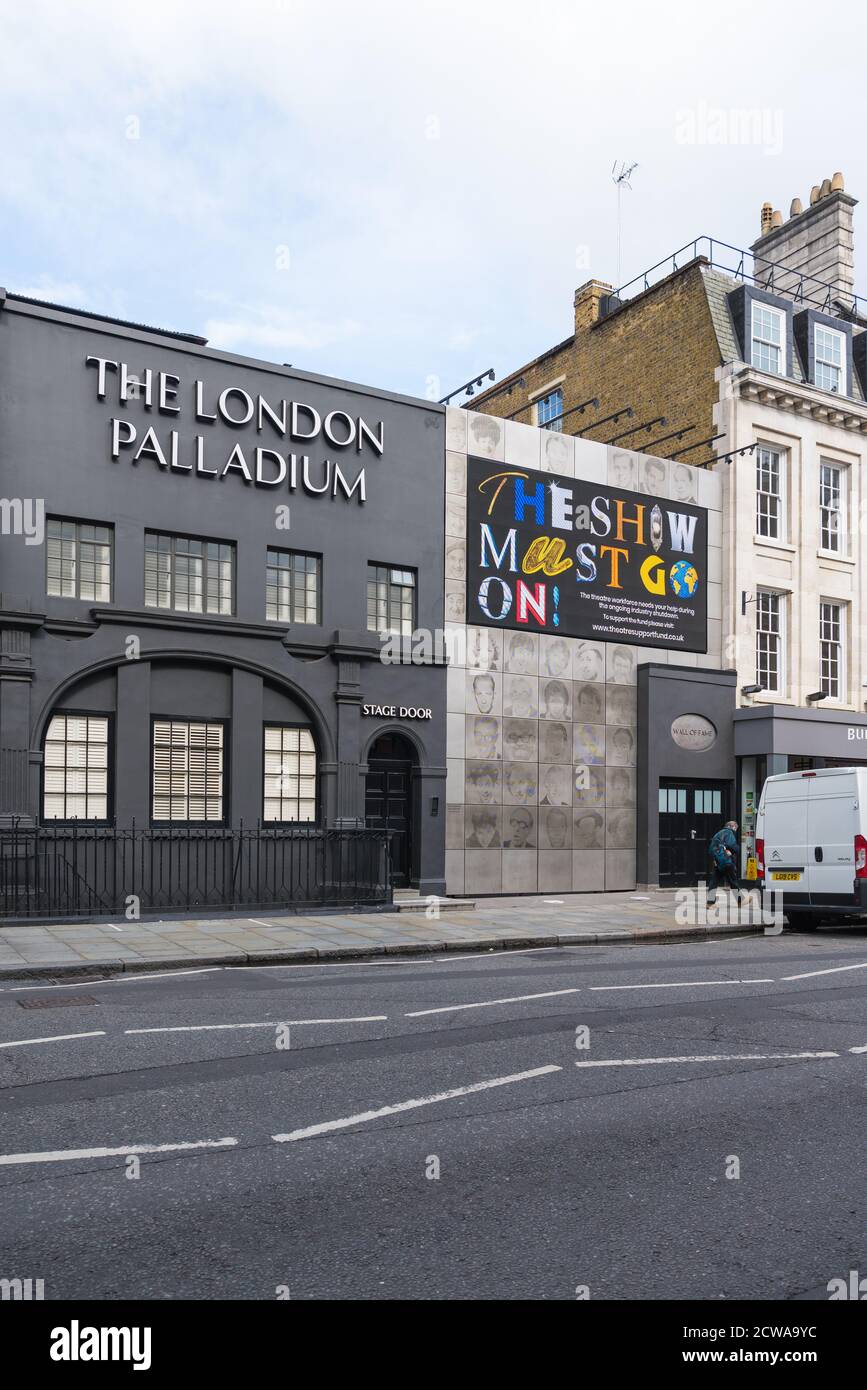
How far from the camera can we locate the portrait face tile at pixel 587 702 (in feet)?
77.0

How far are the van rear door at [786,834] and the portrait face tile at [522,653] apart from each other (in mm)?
5946

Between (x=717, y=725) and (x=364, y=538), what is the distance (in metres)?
9.61

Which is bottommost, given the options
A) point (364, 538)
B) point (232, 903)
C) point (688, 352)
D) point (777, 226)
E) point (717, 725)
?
point (232, 903)

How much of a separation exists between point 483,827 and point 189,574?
737 centimetres

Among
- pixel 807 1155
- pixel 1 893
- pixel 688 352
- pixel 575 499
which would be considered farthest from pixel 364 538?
pixel 807 1155

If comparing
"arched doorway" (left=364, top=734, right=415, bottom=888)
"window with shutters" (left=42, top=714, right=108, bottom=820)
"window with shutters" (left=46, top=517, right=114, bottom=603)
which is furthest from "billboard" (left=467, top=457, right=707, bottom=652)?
"window with shutters" (left=42, top=714, right=108, bottom=820)

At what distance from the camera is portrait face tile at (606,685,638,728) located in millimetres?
24016

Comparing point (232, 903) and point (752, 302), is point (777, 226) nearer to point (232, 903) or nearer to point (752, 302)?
point (752, 302)

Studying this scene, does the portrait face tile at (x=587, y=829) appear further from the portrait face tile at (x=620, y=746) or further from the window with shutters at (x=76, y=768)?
the window with shutters at (x=76, y=768)

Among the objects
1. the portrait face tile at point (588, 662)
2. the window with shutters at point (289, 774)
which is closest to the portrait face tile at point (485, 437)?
the portrait face tile at point (588, 662)

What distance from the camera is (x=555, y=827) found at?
22.9 metres

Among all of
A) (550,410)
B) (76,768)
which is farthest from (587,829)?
(550,410)

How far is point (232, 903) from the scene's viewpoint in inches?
696

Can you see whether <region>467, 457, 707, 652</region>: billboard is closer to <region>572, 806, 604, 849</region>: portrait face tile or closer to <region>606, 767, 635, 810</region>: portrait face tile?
<region>606, 767, 635, 810</region>: portrait face tile
